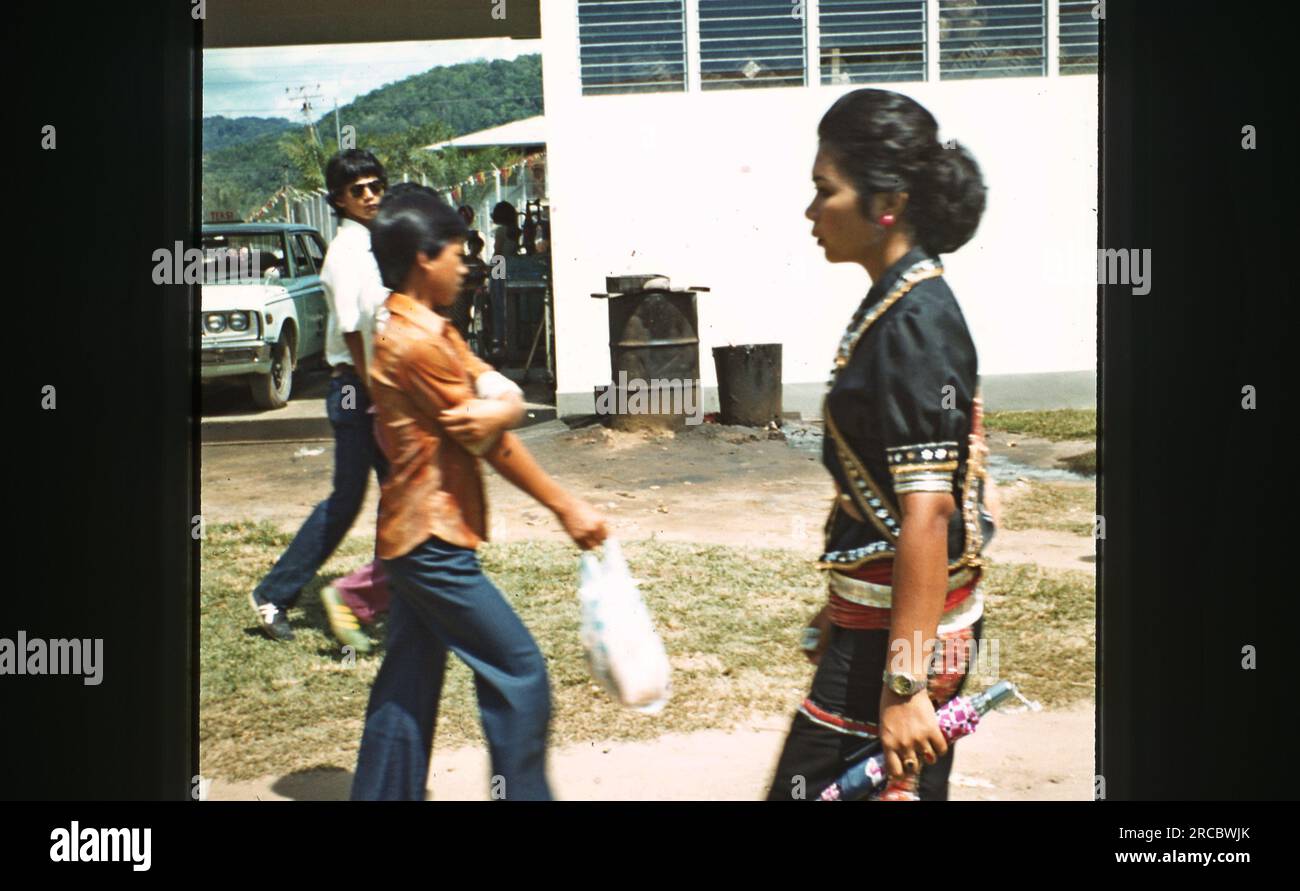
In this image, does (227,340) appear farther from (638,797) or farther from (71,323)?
(638,797)

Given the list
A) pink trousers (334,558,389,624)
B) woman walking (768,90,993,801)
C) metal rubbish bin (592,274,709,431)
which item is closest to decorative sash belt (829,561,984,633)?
woman walking (768,90,993,801)

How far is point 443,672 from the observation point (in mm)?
3664

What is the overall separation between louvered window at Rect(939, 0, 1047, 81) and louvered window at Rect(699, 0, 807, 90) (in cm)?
41

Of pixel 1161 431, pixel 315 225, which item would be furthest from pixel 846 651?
pixel 315 225

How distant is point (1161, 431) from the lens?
379 centimetres

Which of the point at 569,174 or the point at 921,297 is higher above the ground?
the point at 569,174

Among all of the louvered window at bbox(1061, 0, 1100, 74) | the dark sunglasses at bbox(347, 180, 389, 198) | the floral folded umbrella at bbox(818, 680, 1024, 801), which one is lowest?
the floral folded umbrella at bbox(818, 680, 1024, 801)

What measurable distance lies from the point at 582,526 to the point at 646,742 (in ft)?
2.48

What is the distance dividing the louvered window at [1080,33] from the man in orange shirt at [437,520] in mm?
1692

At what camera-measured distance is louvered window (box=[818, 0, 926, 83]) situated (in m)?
3.95

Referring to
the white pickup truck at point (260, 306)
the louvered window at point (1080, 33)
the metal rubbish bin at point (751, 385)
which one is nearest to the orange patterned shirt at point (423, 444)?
the white pickup truck at point (260, 306)

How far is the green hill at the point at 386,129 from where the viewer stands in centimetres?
395

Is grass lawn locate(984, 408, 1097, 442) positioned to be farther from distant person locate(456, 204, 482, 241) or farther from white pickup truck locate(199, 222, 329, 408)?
white pickup truck locate(199, 222, 329, 408)

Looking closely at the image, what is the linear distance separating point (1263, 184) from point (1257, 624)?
1.13 metres
